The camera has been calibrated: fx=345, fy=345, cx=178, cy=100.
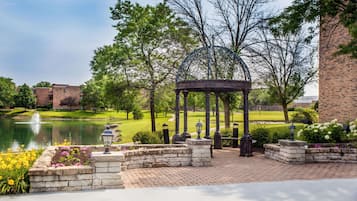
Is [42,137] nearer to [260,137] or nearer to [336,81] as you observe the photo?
[260,137]

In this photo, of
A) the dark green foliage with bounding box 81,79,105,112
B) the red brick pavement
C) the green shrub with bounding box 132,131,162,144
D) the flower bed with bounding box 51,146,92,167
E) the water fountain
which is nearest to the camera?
the flower bed with bounding box 51,146,92,167

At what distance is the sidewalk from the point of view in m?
5.38

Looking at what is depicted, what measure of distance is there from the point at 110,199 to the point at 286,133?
910 centimetres

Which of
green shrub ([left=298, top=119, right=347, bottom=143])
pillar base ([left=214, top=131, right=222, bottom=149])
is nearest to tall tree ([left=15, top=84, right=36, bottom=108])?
pillar base ([left=214, top=131, right=222, bottom=149])

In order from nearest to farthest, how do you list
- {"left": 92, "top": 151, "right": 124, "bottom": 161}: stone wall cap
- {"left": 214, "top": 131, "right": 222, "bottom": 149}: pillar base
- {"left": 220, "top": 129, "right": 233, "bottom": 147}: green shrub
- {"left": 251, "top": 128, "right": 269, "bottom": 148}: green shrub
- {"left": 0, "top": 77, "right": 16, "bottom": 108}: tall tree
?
{"left": 92, "top": 151, "right": 124, "bottom": 161}: stone wall cap < {"left": 251, "top": 128, "right": 269, "bottom": 148}: green shrub < {"left": 214, "top": 131, "right": 222, "bottom": 149}: pillar base < {"left": 220, "top": 129, "right": 233, "bottom": 147}: green shrub < {"left": 0, "top": 77, "right": 16, "bottom": 108}: tall tree

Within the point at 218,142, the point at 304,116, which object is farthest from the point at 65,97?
the point at 218,142

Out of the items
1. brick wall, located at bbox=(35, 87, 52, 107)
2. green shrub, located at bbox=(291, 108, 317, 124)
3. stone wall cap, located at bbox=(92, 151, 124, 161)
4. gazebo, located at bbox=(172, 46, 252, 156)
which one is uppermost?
brick wall, located at bbox=(35, 87, 52, 107)

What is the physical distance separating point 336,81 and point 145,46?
9478 mm

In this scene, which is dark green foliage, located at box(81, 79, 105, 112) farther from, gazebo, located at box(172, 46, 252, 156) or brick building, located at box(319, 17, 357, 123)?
gazebo, located at box(172, 46, 252, 156)

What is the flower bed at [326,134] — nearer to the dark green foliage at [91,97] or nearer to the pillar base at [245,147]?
the pillar base at [245,147]

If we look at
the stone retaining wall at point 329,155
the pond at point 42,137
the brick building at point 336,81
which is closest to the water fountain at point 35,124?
the pond at point 42,137

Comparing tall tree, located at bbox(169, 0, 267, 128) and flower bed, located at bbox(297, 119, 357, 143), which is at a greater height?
tall tree, located at bbox(169, 0, 267, 128)

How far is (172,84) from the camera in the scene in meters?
18.3

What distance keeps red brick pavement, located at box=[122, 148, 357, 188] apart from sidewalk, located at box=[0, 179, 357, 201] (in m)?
0.61
